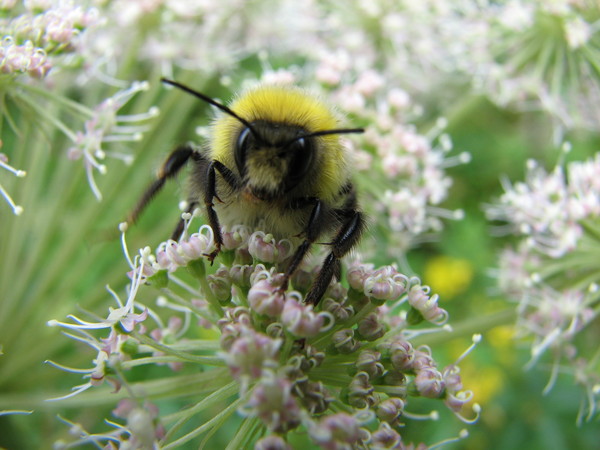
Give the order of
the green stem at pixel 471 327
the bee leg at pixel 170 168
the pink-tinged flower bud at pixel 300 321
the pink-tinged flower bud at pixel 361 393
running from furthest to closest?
the green stem at pixel 471 327 → the bee leg at pixel 170 168 → the pink-tinged flower bud at pixel 361 393 → the pink-tinged flower bud at pixel 300 321

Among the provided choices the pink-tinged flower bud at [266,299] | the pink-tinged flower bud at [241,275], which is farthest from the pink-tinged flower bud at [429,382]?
the pink-tinged flower bud at [241,275]

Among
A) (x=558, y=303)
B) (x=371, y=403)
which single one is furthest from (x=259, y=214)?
(x=558, y=303)

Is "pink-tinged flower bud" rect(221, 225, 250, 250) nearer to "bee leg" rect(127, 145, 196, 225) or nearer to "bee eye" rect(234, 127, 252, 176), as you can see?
"bee eye" rect(234, 127, 252, 176)

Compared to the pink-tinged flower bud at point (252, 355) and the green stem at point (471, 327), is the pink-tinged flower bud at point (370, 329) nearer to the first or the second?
the pink-tinged flower bud at point (252, 355)

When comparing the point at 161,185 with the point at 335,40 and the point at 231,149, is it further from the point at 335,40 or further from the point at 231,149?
the point at 335,40

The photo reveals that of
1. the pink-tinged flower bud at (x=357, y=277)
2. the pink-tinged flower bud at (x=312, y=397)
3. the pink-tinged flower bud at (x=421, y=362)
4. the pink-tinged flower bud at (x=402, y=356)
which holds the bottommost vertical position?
the pink-tinged flower bud at (x=421, y=362)

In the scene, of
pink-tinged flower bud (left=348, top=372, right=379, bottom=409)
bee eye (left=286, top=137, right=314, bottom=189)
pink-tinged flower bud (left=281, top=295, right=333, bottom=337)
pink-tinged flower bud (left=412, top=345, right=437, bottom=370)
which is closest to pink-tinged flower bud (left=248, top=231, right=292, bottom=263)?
bee eye (left=286, top=137, right=314, bottom=189)
